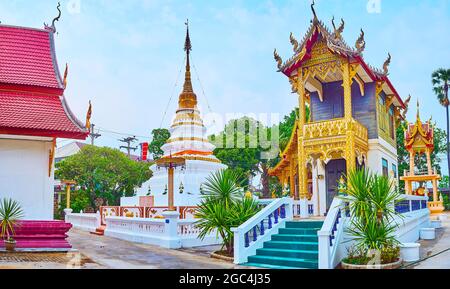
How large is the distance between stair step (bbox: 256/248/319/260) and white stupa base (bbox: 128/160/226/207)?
8.59m

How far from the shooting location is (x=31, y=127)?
1071cm

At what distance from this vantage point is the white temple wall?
11.0 meters

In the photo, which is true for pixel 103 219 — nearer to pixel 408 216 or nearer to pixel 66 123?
pixel 66 123

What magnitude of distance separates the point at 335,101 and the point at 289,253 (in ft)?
23.7

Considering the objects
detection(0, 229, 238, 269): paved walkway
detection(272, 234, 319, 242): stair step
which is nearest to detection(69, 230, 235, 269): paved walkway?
detection(0, 229, 238, 269): paved walkway

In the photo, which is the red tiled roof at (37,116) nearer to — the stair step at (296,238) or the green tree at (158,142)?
the stair step at (296,238)

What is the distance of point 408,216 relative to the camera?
41.1 ft

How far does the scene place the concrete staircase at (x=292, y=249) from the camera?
367 inches

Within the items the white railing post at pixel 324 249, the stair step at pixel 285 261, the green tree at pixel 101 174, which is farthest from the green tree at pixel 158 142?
the white railing post at pixel 324 249

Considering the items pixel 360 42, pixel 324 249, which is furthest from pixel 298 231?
pixel 360 42

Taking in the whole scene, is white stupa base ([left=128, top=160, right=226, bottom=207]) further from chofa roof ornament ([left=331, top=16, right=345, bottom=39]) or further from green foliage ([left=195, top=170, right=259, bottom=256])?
chofa roof ornament ([left=331, top=16, right=345, bottom=39])

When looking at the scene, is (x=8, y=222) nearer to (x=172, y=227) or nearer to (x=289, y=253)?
(x=172, y=227)
